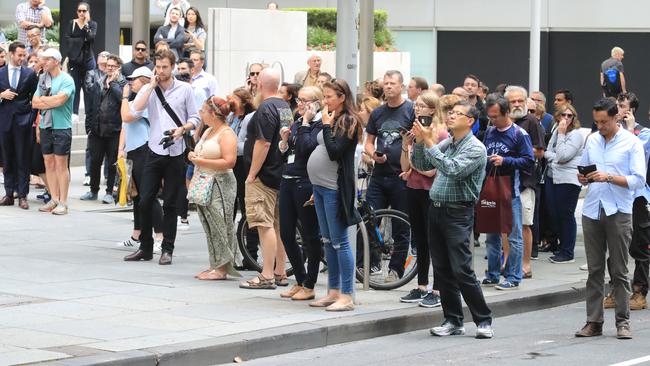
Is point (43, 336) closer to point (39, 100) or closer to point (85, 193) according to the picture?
point (39, 100)

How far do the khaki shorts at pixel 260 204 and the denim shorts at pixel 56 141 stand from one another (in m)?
5.09

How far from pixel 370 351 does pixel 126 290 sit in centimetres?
269

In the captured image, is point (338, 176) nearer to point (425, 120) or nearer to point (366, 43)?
point (425, 120)

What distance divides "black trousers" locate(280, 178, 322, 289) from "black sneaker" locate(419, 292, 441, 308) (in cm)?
96

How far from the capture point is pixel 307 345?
9.95m

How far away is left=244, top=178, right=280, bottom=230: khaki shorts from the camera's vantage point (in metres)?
11.8

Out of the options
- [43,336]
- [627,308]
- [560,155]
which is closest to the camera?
[43,336]

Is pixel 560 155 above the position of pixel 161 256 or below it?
above

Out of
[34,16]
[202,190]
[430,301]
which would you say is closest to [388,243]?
[430,301]

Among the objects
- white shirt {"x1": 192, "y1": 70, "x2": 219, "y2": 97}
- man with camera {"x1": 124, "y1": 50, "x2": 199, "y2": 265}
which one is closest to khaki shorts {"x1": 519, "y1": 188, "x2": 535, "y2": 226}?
man with camera {"x1": 124, "y1": 50, "x2": 199, "y2": 265}

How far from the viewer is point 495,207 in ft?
40.4

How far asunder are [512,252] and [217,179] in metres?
2.90

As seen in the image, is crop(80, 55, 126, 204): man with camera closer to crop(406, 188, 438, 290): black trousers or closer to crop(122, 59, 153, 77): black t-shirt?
crop(122, 59, 153, 77): black t-shirt

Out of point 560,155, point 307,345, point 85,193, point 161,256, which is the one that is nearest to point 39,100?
point 85,193
